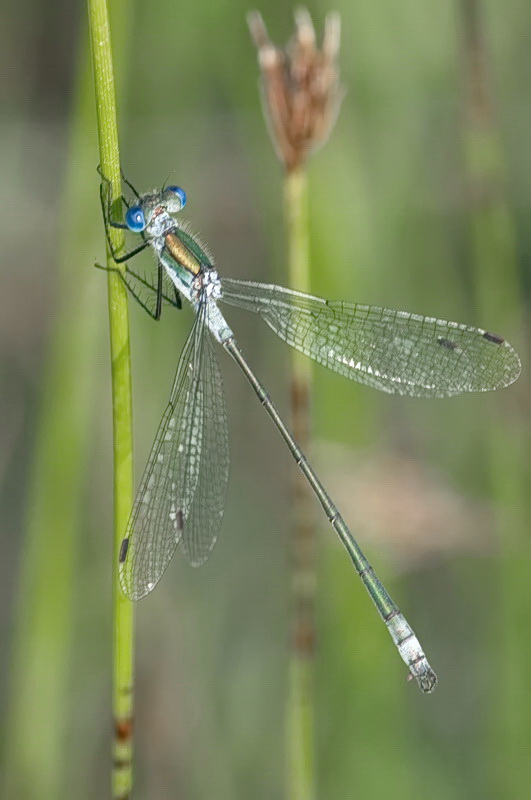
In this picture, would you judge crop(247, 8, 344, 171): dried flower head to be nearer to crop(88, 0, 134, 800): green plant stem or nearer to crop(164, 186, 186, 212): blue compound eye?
crop(164, 186, 186, 212): blue compound eye

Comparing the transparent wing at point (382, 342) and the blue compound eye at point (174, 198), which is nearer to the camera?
the blue compound eye at point (174, 198)

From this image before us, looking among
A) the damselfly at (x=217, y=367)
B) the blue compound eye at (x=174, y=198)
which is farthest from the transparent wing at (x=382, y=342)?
the blue compound eye at (x=174, y=198)

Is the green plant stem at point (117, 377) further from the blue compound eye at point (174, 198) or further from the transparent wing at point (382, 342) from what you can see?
the transparent wing at point (382, 342)

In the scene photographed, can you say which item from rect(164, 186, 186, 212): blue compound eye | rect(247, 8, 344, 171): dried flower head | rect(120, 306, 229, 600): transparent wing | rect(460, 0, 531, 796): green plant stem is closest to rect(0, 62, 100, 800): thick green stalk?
rect(164, 186, 186, 212): blue compound eye

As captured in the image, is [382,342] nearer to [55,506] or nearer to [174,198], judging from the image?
[174,198]

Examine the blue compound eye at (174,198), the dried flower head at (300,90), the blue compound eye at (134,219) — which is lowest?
the blue compound eye at (134,219)

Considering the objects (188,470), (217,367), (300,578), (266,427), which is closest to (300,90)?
(217,367)
